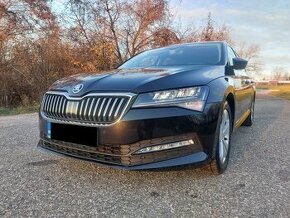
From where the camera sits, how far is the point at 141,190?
305cm

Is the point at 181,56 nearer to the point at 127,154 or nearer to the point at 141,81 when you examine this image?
the point at 141,81

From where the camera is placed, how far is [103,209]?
2.64 meters

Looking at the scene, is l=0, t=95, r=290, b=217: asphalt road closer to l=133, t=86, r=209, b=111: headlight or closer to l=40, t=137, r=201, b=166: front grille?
l=40, t=137, r=201, b=166: front grille

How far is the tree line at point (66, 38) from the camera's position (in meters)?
14.1

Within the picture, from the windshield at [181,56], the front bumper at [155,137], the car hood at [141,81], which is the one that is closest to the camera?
the front bumper at [155,137]

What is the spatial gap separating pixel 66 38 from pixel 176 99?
13.3 meters

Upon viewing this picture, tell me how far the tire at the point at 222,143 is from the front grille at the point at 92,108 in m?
0.98

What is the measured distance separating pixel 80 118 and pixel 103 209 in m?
0.84

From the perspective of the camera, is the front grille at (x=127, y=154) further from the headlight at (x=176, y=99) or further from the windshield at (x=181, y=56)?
the windshield at (x=181, y=56)

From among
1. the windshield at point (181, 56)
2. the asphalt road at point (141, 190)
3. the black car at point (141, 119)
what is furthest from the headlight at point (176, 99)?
the windshield at point (181, 56)

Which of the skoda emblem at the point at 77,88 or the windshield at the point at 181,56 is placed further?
the windshield at the point at 181,56

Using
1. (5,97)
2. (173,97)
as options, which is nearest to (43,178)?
(173,97)

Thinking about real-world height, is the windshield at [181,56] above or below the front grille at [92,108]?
above

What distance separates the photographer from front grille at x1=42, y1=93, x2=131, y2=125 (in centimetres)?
290
